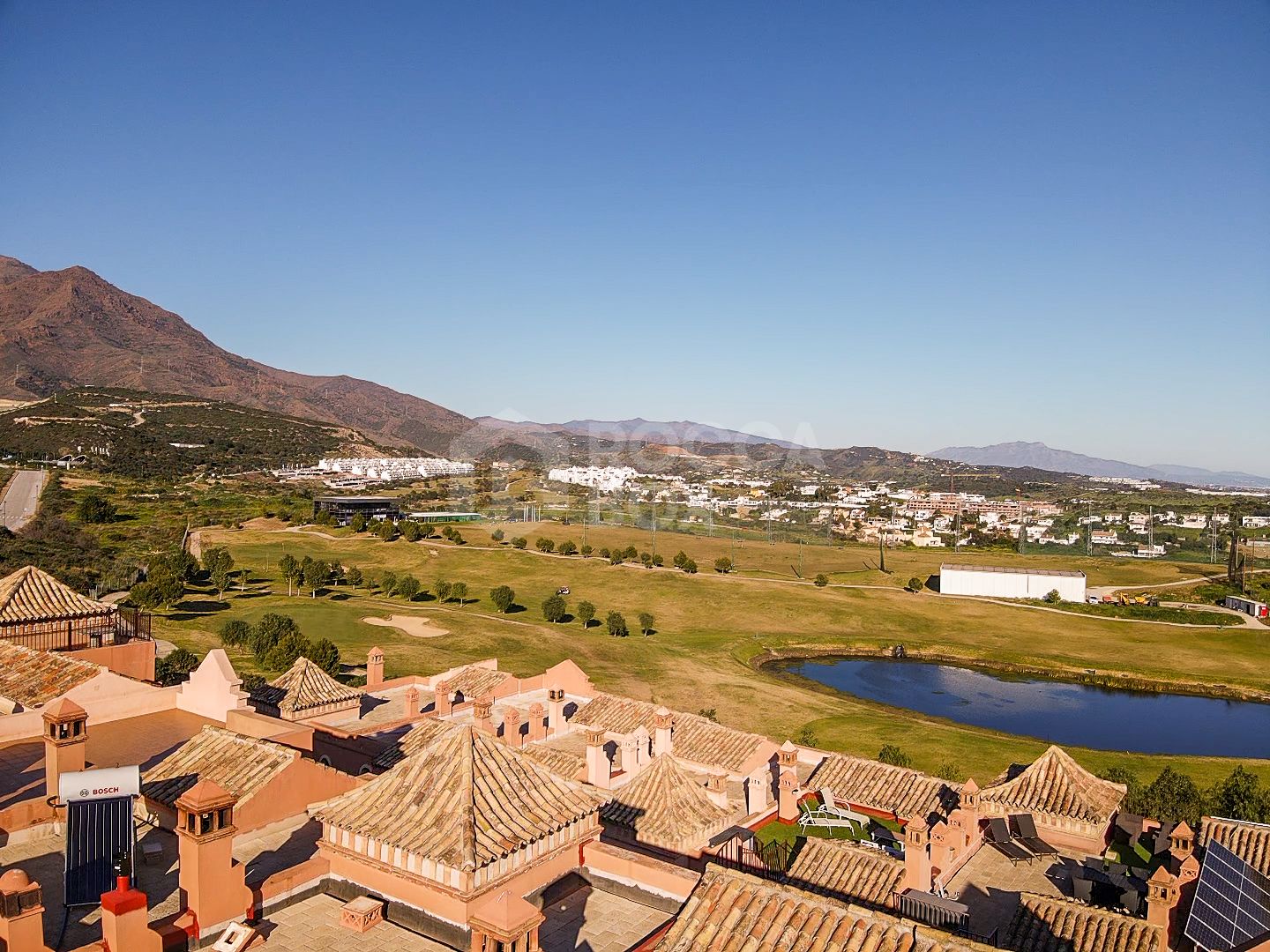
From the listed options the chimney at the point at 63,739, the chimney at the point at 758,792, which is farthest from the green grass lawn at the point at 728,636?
the chimney at the point at 63,739

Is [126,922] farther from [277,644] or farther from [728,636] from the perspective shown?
[728,636]

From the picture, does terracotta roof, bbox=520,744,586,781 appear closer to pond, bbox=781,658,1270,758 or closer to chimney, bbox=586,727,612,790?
chimney, bbox=586,727,612,790

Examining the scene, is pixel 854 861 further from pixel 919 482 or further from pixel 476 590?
pixel 919 482

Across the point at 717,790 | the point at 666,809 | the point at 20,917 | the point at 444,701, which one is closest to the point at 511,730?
the point at 444,701

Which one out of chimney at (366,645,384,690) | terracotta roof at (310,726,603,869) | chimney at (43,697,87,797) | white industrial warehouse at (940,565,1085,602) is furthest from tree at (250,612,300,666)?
white industrial warehouse at (940,565,1085,602)

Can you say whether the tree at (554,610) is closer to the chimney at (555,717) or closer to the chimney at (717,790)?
the chimney at (555,717)

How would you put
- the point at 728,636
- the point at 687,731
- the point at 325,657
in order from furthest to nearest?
the point at 728,636 < the point at 325,657 < the point at 687,731

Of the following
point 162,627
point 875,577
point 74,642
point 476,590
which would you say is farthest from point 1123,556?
point 74,642
